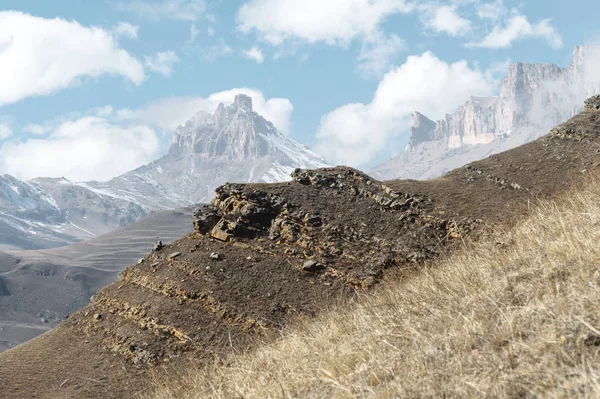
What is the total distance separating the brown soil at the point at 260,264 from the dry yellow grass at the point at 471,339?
12.4m

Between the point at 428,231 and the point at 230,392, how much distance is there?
2102 cm

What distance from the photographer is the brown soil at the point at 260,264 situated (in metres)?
22.2

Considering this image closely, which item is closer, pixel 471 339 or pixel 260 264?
pixel 471 339

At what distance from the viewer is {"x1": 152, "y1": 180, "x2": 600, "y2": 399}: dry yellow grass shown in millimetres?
3980

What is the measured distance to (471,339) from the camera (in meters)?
4.73

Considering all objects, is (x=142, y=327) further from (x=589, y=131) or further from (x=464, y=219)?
(x=589, y=131)

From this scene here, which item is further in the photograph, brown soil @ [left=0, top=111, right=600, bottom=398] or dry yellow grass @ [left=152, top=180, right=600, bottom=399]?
brown soil @ [left=0, top=111, right=600, bottom=398]

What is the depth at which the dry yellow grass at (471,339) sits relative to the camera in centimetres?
398

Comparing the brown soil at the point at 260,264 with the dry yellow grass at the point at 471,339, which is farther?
the brown soil at the point at 260,264

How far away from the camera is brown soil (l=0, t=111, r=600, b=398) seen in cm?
2222

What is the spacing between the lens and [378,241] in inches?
1001

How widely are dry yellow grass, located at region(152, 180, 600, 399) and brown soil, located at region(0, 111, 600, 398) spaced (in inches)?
488

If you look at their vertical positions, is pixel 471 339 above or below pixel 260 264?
above

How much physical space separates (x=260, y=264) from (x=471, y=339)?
20821 millimetres
